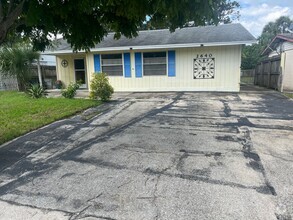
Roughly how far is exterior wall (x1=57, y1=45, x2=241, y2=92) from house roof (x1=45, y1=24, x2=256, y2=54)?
49cm

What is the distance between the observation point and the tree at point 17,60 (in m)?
13.9

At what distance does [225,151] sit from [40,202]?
3118mm

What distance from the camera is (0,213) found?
8.55ft

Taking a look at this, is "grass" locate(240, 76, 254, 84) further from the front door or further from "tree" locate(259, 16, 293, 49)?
"tree" locate(259, 16, 293, 49)

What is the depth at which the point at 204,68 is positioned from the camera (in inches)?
509

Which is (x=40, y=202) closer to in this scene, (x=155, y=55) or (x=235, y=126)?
(x=235, y=126)

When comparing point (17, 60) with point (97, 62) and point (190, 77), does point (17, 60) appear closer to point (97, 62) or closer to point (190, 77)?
point (97, 62)

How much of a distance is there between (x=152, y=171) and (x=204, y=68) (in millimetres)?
10414

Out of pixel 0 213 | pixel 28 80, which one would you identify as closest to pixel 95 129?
pixel 0 213

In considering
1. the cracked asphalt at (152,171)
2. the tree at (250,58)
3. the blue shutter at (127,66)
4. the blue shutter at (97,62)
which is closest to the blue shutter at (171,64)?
the blue shutter at (127,66)

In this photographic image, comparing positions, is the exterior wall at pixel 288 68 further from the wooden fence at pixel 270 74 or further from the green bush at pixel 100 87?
the green bush at pixel 100 87

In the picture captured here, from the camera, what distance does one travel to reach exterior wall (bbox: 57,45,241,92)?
12.5 m

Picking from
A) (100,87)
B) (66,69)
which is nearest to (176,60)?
(100,87)

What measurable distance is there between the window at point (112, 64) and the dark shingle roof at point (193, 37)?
2.12 feet
